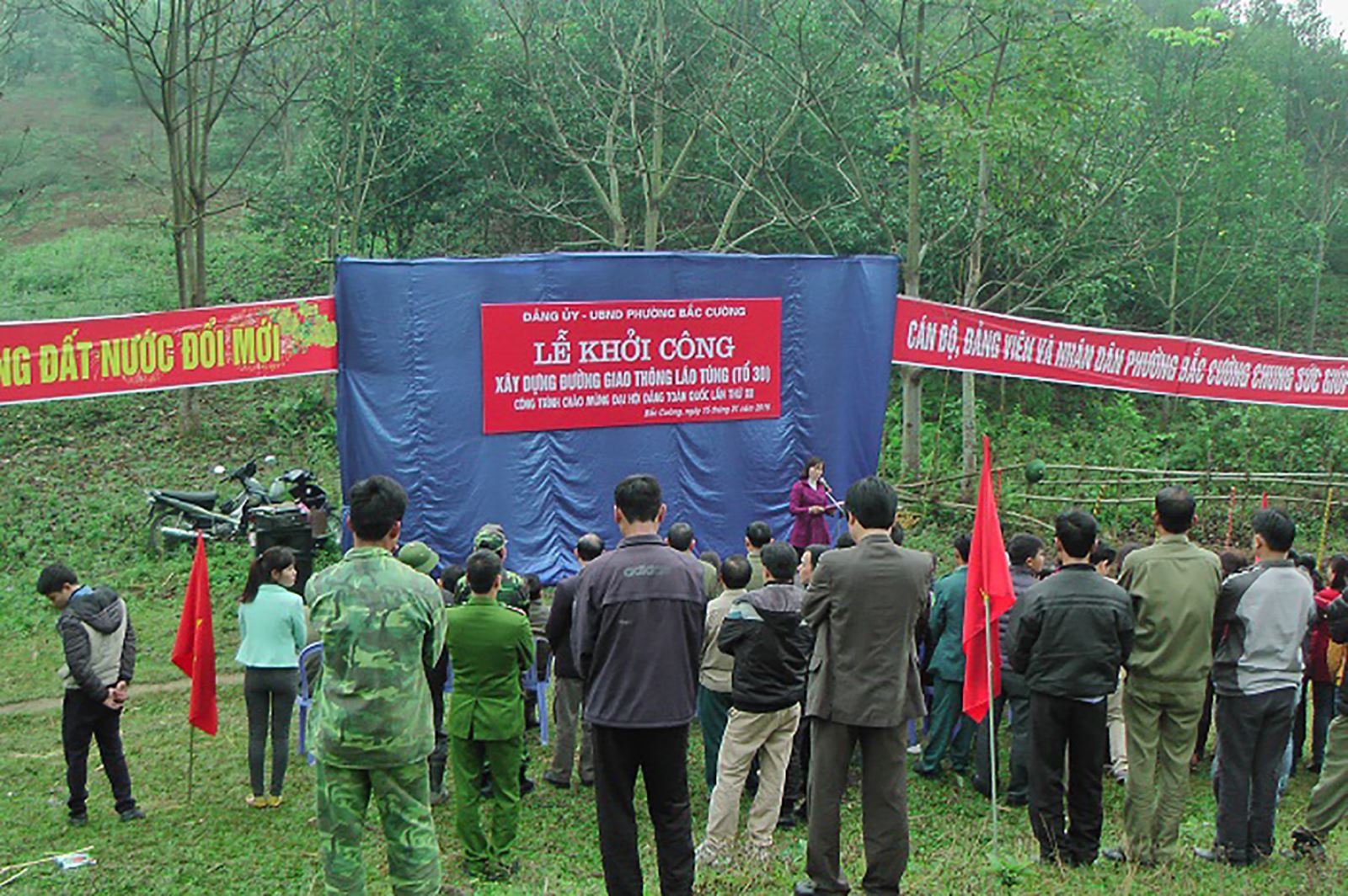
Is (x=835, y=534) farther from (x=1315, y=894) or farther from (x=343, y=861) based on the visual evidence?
(x=343, y=861)

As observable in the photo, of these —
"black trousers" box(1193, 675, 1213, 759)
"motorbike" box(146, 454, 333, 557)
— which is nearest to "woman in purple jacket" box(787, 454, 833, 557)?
"black trousers" box(1193, 675, 1213, 759)

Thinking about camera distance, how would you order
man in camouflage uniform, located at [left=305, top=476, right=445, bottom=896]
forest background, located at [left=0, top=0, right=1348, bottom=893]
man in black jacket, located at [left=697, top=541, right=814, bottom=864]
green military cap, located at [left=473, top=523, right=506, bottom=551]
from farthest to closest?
forest background, located at [left=0, top=0, right=1348, bottom=893] → green military cap, located at [left=473, top=523, right=506, bottom=551] → man in black jacket, located at [left=697, top=541, right=814, bottom=864] → man in camouflage uniform, located at [left=305, top=476, right=445, bottom=896]

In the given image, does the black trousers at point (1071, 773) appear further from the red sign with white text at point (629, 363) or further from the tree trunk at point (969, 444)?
the tree trunk at point (969, 444)

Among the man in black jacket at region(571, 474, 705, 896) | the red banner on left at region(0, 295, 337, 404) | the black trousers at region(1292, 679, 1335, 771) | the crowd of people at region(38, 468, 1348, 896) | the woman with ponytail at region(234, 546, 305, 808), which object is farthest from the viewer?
the red banner on left at region(0, 295, 337, 404)

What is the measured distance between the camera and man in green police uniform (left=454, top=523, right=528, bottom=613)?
6.55 meters

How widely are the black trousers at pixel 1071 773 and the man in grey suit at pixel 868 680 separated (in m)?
0.86

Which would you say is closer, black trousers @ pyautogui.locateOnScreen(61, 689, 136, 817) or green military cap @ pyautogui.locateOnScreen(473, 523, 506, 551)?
black trousers @ pyautogui.locateOnScreen(61, 689, 136, 817)

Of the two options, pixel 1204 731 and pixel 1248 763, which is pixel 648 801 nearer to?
pixel 1248 763

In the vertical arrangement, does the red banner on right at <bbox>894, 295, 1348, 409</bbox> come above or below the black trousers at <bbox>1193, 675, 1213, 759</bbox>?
above

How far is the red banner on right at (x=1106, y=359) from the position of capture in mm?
12711

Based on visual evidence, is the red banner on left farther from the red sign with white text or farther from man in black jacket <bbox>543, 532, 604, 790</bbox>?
man in black jacket <bbox>543, 532, 604, 790</bbox>

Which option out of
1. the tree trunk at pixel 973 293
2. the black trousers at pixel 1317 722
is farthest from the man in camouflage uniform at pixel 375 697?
the tree trunk at pixel 973 293

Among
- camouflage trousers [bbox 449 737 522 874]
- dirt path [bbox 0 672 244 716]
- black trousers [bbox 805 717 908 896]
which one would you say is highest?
black trousers [bbox 805 717 908 896]

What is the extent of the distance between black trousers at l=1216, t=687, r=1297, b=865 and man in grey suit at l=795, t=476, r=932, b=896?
1.94 meters
